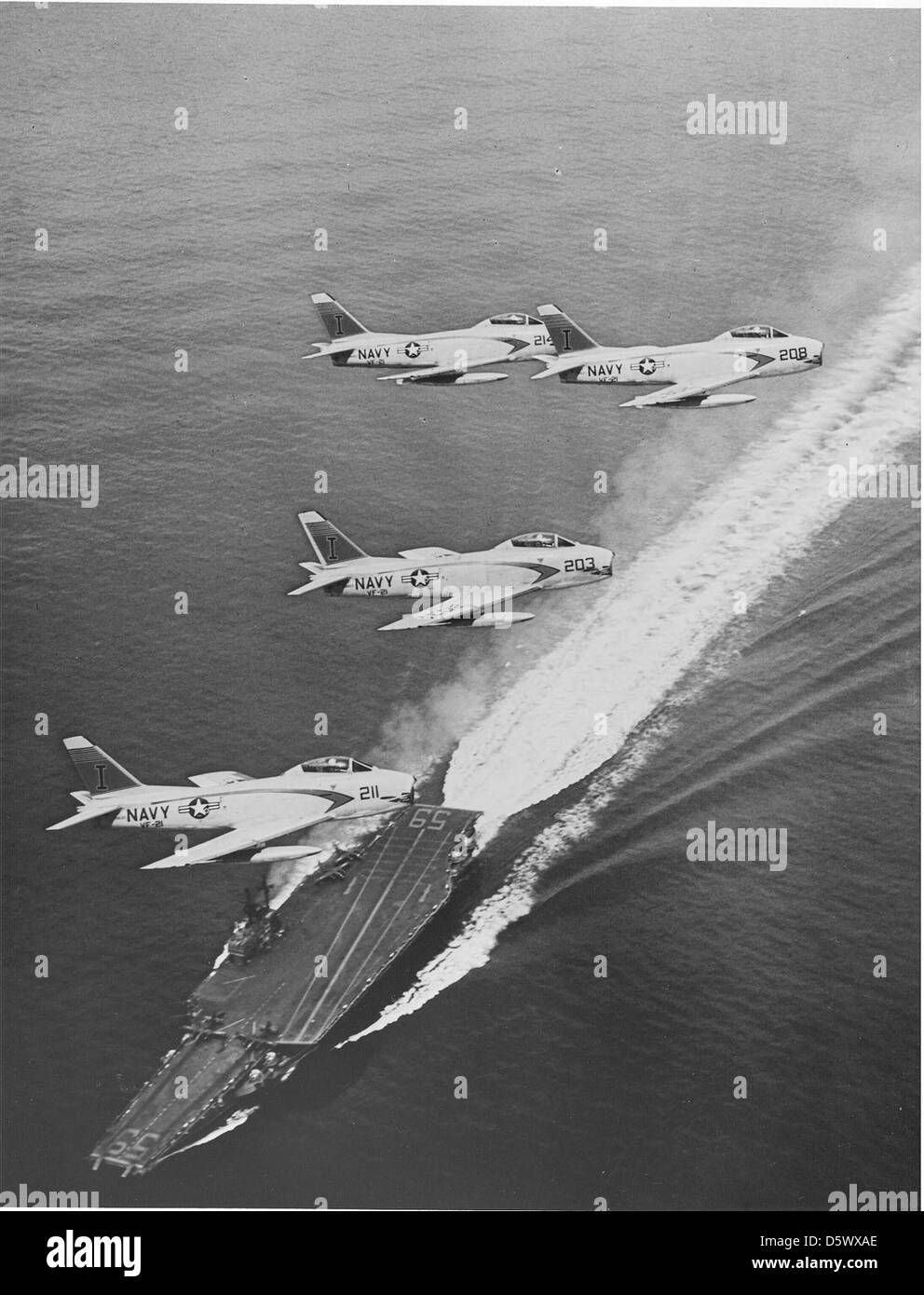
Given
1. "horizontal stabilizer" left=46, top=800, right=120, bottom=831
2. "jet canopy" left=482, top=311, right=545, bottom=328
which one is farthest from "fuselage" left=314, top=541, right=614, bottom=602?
"horizontal stabilizer" left=46, top=800, right=120, bottom=831

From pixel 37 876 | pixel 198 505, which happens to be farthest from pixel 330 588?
pixel 37 876

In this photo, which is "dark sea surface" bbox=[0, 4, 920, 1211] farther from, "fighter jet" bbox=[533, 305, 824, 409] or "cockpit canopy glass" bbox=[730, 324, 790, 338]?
"fighter jet" bbox=[533, 305, 824, 409]

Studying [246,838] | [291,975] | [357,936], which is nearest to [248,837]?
[246,838]

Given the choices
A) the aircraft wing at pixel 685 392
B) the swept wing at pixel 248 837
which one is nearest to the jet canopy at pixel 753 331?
the aircraft wing at pixel 685 392

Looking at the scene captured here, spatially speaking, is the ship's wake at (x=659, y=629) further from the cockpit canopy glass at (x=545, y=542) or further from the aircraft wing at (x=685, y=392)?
the aircraft wing at (x=685, y=392)

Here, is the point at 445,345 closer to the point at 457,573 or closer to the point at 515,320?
the point at 515,320
